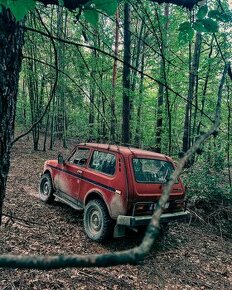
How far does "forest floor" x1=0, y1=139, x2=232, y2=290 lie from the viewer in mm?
4438

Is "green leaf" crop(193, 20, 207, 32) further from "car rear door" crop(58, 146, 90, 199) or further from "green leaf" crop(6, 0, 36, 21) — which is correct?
"car rear door" crop(58, 146, 90, 199)

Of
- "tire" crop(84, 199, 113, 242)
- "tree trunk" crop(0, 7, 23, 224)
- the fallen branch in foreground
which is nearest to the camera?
the fallen branch in foreground

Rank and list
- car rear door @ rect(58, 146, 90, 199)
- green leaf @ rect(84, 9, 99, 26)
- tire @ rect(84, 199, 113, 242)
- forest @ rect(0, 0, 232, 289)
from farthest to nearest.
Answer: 1. car rear door @ rect(58, 146, 90, 199)
2. tire @ rect(84, 199, 113, 242)
3. forest @ rect(0, 0, 232, 289)
4. green leaf @ rect(84, 9, 99, 26)

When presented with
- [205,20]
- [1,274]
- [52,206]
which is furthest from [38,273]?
[205,20]

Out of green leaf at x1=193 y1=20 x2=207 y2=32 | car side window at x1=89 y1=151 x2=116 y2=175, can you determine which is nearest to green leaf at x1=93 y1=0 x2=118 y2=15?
green leaf at x1=193 y1=20 x2=207 y2=32

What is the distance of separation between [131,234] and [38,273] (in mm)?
2676

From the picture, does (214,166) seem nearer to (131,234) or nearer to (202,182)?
(202,182)

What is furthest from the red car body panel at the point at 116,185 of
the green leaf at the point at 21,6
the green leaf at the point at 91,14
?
the green leaf at the point at 21,6

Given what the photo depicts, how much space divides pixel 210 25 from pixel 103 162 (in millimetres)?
5092

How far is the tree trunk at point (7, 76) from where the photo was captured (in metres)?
1.89

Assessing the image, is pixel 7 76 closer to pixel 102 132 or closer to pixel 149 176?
pixel 102 132

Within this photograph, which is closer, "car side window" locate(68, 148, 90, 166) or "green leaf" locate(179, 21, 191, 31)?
"green leaf" locate(179, 21, 191, 31)

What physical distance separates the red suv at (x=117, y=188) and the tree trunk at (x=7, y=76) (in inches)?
131

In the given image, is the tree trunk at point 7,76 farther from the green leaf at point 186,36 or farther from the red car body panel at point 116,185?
the red car body panel at point 116,185
